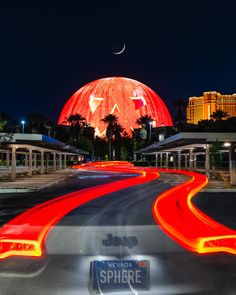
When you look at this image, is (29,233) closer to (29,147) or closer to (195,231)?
(195,231)

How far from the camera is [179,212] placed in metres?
13.2

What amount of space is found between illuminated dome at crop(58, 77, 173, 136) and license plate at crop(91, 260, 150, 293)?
159 meters

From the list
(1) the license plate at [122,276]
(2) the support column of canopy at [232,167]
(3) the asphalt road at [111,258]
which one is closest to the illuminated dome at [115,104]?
(2) the support column of canopy at [232,167]

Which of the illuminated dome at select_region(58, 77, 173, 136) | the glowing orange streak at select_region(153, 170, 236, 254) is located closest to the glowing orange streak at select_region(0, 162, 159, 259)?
the glowing orange streak at select_region(153, 170, 236, 254)

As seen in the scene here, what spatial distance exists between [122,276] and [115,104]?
16411 centimetres

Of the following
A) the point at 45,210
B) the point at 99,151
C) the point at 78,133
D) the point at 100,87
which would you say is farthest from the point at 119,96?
the point at 45,210

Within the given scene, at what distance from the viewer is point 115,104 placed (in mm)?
167875

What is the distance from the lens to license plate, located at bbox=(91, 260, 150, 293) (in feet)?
16.5

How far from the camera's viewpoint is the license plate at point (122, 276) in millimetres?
5039

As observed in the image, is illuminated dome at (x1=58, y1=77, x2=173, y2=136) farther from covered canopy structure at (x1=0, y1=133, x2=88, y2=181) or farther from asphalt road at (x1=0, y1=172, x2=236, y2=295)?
asphalt road at (x1=0, y1=172, x2=236, y2=295)

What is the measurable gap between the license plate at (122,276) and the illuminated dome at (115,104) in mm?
158736

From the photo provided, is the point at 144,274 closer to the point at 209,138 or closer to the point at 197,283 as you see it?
the point at 197,283

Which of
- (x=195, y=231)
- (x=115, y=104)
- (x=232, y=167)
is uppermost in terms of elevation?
(x=115, y=104)

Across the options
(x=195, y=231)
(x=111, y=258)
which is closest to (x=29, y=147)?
(x=195, y=231)
